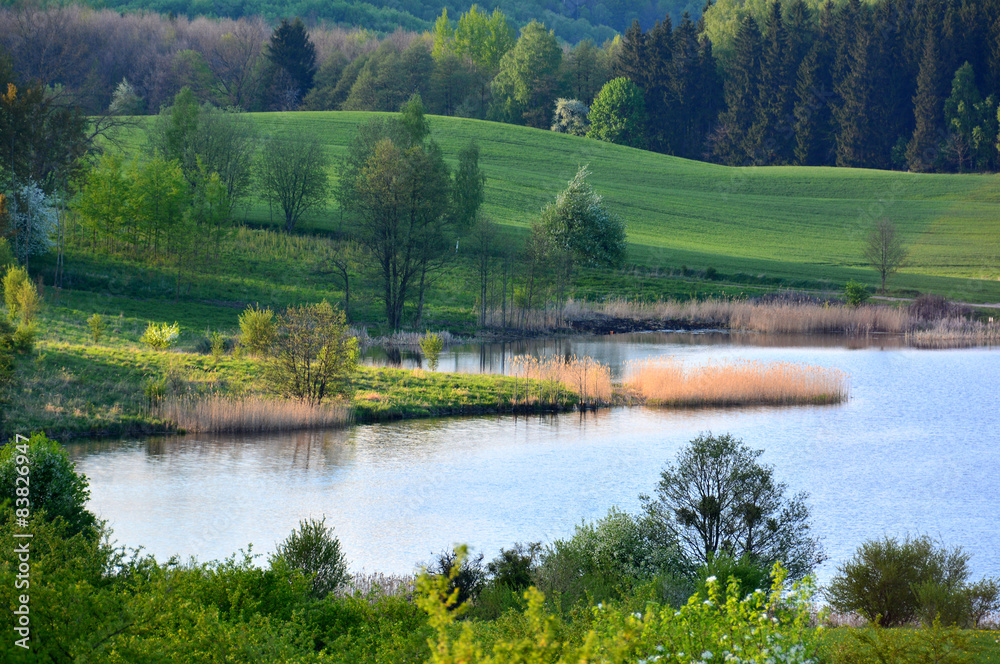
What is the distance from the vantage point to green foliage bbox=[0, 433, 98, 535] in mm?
12172

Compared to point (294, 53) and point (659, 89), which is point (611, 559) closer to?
point (294, 53)

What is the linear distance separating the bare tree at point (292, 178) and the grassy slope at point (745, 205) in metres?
1.84

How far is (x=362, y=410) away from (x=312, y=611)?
706 inches

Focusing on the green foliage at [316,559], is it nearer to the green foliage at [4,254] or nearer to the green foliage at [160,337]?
the green foliage at [160,337]

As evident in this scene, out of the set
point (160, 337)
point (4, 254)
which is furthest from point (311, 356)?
point (4, 254)

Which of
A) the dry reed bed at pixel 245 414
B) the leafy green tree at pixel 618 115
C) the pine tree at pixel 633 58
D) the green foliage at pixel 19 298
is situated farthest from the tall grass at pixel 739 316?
the pine tree at pixel 633 58

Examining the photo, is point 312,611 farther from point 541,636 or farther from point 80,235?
point 80,235

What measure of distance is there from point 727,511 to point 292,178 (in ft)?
162

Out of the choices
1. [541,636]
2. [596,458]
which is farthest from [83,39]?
[541,636]

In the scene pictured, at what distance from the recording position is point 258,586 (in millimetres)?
10031

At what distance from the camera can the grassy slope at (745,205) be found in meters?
64.5

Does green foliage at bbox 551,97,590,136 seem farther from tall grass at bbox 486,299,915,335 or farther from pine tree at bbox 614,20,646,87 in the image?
tall grass at bbox 486,299,915,335

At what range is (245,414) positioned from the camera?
1004 inches

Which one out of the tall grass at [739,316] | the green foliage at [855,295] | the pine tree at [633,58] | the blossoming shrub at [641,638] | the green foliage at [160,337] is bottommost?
the blossoming shrub at [641,638]
